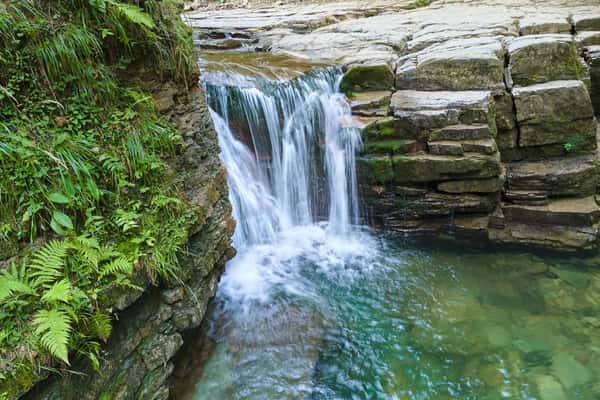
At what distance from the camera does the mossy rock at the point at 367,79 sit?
6352 mm

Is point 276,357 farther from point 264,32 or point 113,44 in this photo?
point 264,32

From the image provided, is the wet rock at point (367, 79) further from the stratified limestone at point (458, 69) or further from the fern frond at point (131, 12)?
the fern frond at point (131, 12)

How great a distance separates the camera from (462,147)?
5301mm

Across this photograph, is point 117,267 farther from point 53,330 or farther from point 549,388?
point 549,388

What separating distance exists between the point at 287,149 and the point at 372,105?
5.27 feet

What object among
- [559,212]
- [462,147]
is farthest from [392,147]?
[559,212]

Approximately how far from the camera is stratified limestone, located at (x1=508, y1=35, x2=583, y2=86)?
560cm

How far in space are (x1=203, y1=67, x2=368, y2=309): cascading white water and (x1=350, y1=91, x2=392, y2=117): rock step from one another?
17 centimetres

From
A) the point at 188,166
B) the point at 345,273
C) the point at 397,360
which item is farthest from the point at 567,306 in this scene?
the point at 188,166

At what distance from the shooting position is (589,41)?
6.50 metres

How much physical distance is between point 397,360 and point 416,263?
1865 millimetres

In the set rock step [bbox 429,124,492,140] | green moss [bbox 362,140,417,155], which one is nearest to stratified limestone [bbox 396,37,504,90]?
rock step [bbox 429,124,492,140]

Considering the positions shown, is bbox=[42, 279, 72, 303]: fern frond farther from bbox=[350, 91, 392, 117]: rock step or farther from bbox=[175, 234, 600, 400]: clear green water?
bbox=[350, 91, 392, 117]: rock step

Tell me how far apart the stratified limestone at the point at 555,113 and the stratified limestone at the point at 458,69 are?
0.49 m
